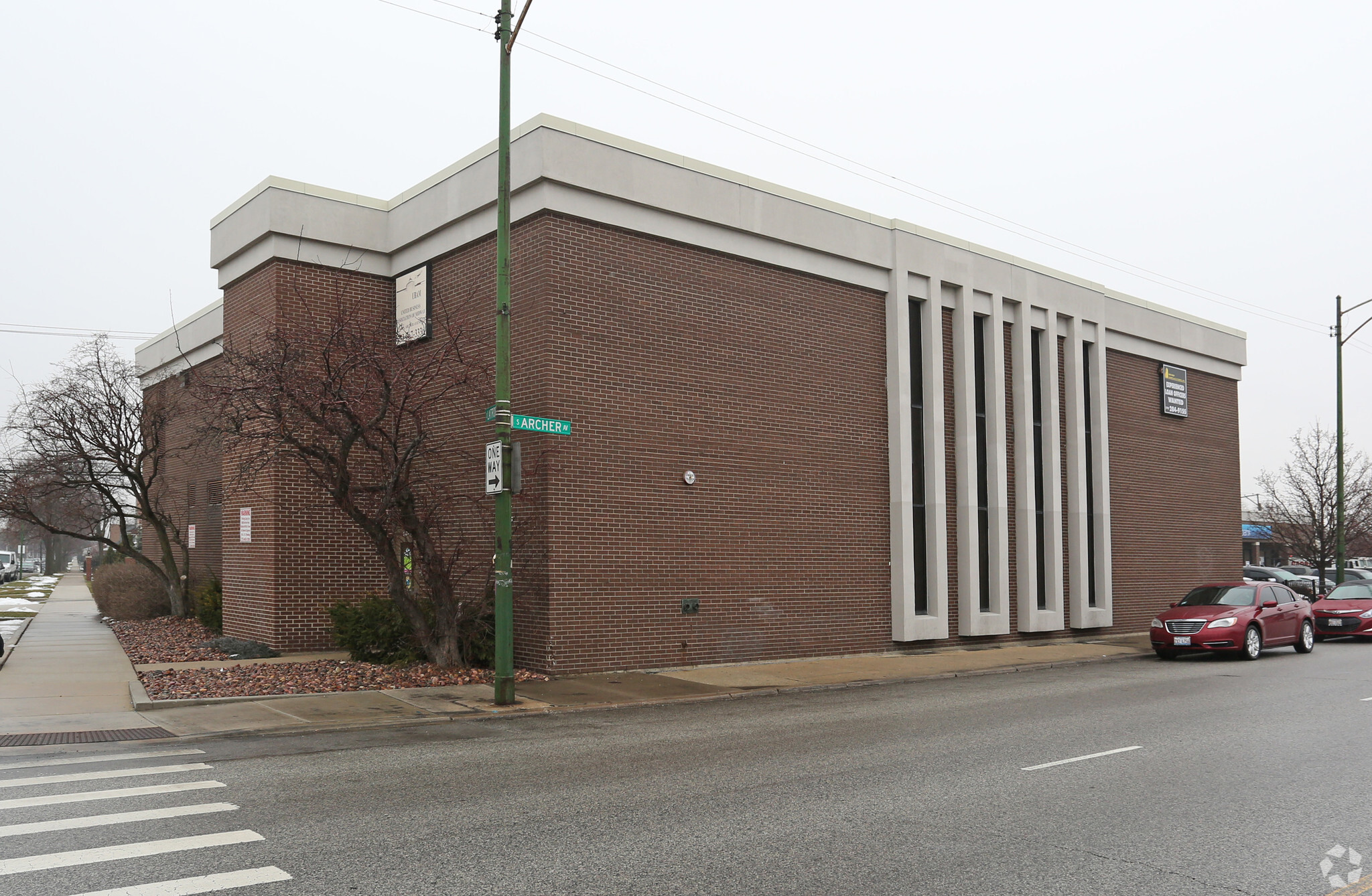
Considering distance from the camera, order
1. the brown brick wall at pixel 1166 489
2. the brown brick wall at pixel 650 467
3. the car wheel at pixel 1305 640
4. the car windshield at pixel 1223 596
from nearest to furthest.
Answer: the brown brick wall at pixel 650 467
the car windshield at pixel 1223 596
the car wheel at pixel 1305 640
the brown brick wall at pixel 1166 489

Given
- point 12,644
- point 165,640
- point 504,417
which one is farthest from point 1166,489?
point 12,644

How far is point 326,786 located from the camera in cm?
849

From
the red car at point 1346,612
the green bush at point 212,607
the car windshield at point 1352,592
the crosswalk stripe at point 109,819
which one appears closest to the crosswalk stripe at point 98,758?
the crosswalk stripe at point 109,819

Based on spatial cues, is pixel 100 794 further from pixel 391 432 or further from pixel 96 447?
pixel 96 447

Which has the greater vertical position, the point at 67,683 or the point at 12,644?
the point at 67,683

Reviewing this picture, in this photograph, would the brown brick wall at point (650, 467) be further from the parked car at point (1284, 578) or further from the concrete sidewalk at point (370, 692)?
the parked car at point (1284, 578)

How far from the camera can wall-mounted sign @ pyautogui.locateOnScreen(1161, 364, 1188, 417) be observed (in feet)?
94.6

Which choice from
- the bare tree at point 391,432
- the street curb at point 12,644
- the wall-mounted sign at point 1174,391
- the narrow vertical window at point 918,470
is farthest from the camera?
the wall-mounted sign at point 1174,391

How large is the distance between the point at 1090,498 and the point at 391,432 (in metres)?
17.4

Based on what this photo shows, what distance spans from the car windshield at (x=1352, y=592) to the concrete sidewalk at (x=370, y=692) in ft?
29.4

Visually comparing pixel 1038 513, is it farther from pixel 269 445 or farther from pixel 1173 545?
pixel 269 445

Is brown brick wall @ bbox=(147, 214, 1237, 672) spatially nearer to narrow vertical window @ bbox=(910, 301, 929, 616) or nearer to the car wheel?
narrow vertical window @ bbox=(910, 301, 929, 616)

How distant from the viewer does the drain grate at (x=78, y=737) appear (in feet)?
35.6

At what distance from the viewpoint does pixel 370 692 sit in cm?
1427
